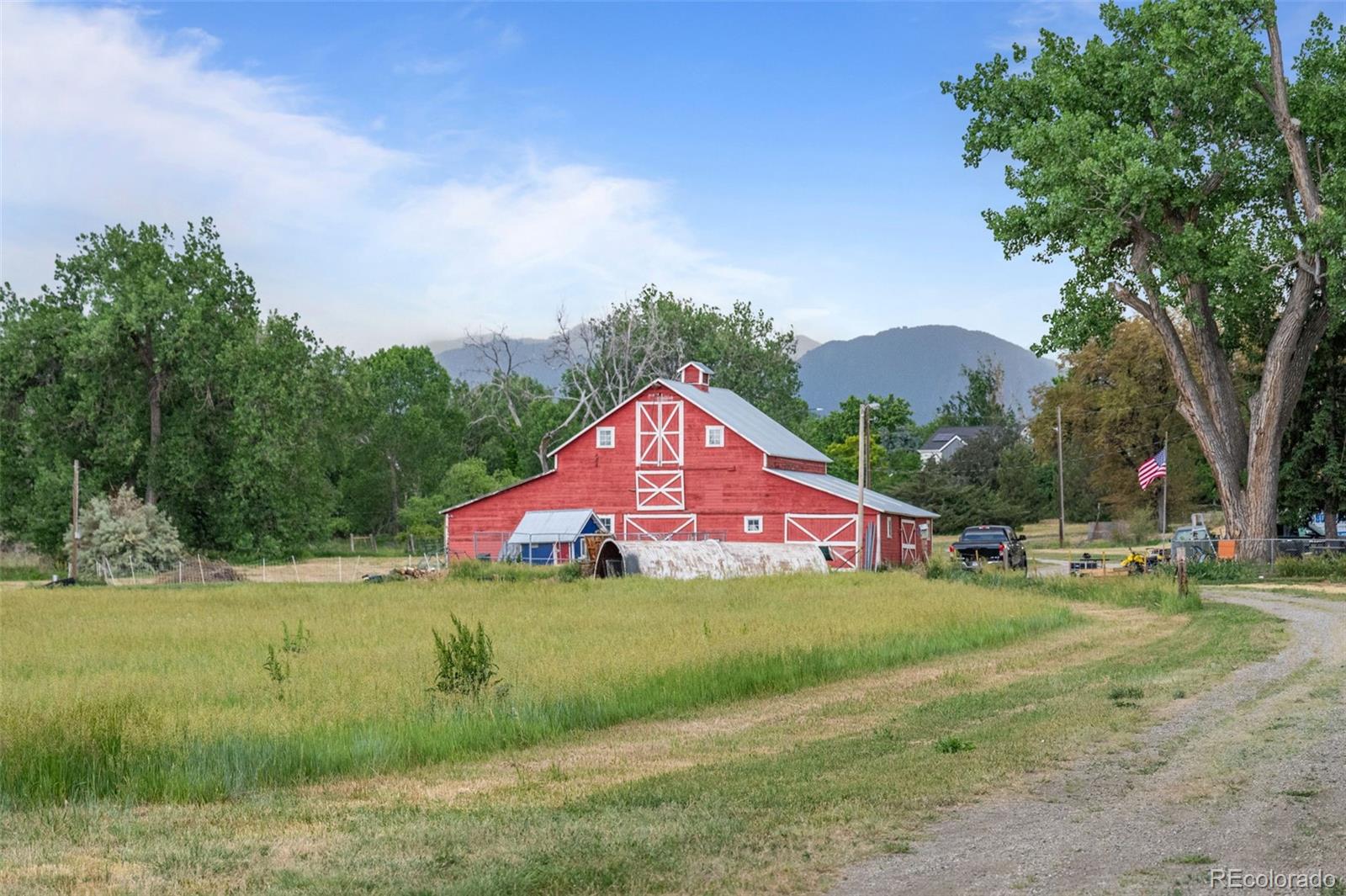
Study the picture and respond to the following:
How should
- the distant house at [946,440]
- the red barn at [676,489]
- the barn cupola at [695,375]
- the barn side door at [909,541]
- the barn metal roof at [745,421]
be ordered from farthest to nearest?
the distant house at [946,440]
the barn cupola at [695,375]
the barn side door at [909,541]
the barn metal roof at [745,421]
the red barn at [676,489]

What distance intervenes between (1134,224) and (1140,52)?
18.8ft

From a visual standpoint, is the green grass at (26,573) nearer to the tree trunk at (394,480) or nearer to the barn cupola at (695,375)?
the barn cupola at (695,375)

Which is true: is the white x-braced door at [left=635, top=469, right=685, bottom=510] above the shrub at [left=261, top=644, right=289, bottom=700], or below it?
above

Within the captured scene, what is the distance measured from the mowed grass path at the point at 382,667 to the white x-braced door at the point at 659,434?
2068 centimetres

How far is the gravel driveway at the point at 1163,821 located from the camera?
7.73 m

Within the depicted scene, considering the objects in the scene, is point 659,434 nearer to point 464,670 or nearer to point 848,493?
point 848,493

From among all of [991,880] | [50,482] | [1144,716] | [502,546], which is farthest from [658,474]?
[991,880]

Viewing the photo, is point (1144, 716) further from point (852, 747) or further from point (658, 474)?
point (658, 474)

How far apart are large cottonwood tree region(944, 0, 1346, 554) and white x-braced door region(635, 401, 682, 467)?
654 inches

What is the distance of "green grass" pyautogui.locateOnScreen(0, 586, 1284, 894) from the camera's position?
8078mm

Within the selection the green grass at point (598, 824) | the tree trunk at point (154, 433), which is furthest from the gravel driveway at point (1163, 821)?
the tree trunk at point (154, 433)

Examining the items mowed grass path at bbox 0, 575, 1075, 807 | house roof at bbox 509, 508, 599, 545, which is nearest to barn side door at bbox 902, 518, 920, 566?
house roof at bbox 509, 508, 599, 545

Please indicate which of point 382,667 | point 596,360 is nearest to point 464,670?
point 382,667

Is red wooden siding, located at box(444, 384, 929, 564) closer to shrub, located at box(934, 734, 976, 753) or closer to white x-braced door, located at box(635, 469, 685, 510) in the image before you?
white x-braced door, located at box(635, 469, 685, 510)
